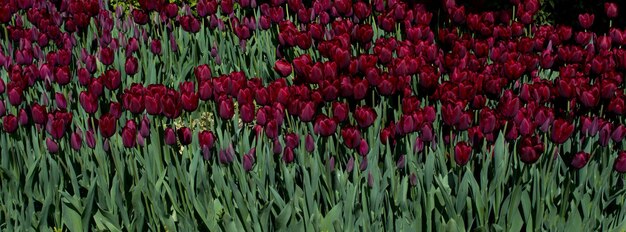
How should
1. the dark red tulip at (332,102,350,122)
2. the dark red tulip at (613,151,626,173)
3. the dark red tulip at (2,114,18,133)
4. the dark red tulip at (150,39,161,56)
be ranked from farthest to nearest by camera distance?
the dark red tulip at (150,39,161,56) < the dark red tulip at (2,114,18,133) < the dark red tulip at (332,102,350,122) < the dark red tulip at (613,151,626,173)

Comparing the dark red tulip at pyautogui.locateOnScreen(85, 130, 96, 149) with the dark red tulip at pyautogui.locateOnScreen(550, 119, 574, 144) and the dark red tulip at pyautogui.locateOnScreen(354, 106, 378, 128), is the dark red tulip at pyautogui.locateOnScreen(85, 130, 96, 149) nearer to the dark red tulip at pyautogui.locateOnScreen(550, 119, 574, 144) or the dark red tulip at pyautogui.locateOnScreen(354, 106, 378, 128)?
the dark red tulip at pyautogui.locateOnScreen(354, 106, 378, 128)

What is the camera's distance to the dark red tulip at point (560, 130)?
274cm

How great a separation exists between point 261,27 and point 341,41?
1.19 metres

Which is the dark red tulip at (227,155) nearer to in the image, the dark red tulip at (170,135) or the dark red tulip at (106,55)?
the dark red tulip at (170,135)

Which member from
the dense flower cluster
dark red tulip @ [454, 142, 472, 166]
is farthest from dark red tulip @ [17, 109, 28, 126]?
dark red tulip @ [454, 142, 472, 166]

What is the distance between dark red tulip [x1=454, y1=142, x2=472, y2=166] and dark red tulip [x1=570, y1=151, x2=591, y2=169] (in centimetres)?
33

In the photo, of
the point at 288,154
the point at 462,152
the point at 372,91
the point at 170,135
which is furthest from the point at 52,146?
the point at 462,152

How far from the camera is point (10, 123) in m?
3.11

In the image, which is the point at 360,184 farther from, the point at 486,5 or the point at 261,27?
the point at 486,5

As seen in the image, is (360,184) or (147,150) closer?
(360,184)

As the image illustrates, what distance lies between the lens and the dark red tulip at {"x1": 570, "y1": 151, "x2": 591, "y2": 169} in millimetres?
2723

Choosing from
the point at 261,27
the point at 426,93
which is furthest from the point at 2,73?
the point at 426,93

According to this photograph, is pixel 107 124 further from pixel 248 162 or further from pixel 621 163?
pixel 621 163

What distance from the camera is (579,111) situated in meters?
3.36
